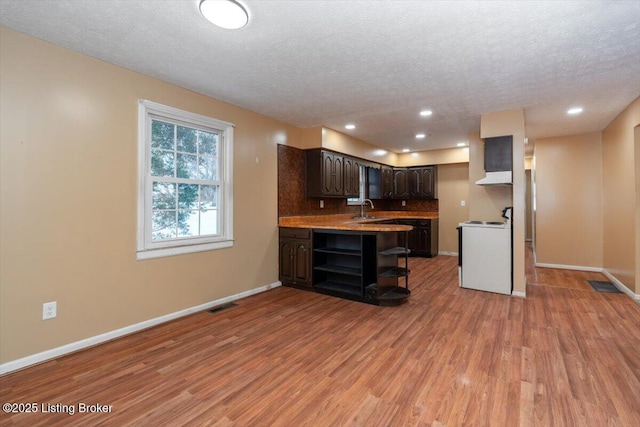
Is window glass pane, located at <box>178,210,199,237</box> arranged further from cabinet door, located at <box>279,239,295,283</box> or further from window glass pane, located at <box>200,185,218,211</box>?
cabinet door, located at <box>279,239,295,283</box>

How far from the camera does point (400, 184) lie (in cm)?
771

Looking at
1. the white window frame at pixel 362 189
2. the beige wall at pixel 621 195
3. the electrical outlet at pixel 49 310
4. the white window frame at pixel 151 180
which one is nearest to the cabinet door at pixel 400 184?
the white window frame at pixel 362 189

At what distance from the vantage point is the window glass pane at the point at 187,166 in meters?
3.46

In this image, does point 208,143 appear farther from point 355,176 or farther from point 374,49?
point 355,176

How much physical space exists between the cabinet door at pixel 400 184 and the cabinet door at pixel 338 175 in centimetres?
262

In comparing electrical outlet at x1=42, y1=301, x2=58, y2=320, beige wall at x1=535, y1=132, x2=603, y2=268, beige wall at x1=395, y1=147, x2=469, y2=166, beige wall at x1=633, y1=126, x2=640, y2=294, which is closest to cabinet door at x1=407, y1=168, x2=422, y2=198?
beige wall at x1=395, y1=147, x2=469, y2=166

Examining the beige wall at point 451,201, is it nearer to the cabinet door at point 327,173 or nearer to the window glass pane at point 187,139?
the cabinet door at point 327,173

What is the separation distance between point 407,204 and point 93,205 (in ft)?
22.4

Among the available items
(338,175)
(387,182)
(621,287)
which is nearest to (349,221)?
(338,175)

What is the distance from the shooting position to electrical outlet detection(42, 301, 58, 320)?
2.46 m

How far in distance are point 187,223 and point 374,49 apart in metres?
2.72

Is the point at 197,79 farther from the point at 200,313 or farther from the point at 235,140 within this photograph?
the point at 200,313

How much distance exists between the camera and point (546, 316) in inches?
133

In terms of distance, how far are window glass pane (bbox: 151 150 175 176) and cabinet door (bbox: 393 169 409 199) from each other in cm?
561
